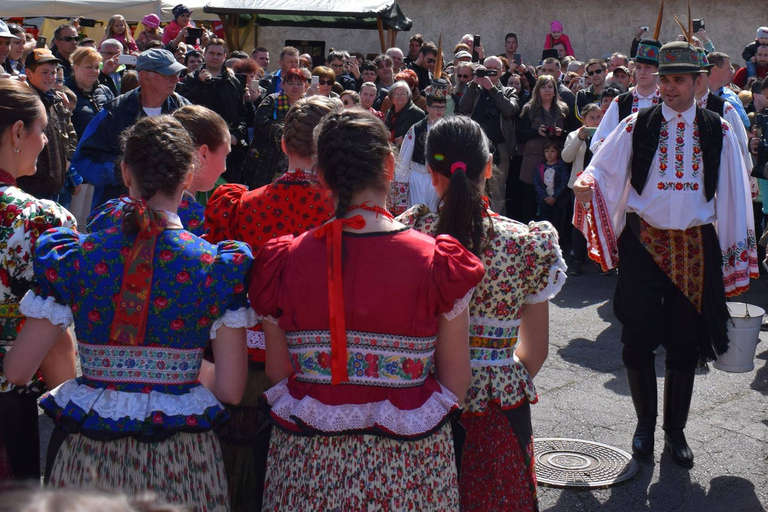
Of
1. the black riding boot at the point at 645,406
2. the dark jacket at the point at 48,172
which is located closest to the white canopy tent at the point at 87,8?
the dark jacket at the point at 48,172

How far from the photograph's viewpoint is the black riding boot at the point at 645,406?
4492mm

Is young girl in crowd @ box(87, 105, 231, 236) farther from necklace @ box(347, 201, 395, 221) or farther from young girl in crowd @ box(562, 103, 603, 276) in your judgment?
young girl in crowd @ box(562, 103, 603, 276)

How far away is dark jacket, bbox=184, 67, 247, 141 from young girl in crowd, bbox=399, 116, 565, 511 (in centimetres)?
646

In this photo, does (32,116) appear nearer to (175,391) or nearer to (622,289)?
(175,391)

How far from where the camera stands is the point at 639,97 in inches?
224

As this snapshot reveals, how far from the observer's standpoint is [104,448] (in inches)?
95.5

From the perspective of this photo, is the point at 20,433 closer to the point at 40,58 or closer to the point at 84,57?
the point at 40,58

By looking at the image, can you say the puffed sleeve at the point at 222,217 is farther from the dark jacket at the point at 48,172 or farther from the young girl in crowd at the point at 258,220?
the dark jacket at the point at 48,172

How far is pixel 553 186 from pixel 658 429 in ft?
16.8

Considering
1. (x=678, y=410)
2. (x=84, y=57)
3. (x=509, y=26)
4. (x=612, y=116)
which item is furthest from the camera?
(x=509, y=26)

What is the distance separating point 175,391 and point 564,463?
256cm

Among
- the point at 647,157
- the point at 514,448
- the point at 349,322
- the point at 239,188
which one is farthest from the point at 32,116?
the point at 647,157

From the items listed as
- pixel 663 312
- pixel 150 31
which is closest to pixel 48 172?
pixel 663 312

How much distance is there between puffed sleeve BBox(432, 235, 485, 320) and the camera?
243 centimetres
